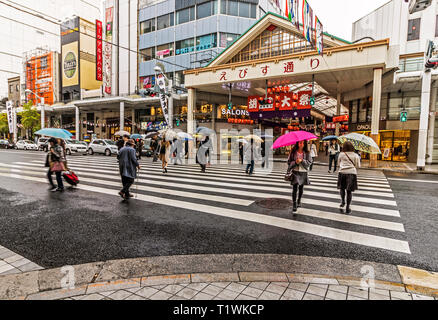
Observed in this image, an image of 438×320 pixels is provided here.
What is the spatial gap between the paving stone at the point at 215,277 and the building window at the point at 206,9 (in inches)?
1292

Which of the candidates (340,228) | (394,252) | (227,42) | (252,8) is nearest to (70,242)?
(340,228)

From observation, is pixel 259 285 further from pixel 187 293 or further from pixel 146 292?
pixel 146 292

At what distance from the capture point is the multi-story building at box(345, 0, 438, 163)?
19202 mm

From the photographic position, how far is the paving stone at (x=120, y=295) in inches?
106

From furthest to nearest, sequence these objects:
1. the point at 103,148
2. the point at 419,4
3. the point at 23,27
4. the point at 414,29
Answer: the point at 23,27
the point at 103,148
the point at 414,29
the point at 419,4

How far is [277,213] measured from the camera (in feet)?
19.7

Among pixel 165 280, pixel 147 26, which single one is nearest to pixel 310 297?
pixel 165 280

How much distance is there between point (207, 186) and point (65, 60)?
50.2 m

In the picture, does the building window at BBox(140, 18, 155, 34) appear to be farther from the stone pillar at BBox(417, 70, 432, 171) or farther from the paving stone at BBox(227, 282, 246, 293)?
the paving stone at BBox(227, 282, 246, 293)

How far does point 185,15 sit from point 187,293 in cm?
3608

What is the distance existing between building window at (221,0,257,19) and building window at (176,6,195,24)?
4387mm

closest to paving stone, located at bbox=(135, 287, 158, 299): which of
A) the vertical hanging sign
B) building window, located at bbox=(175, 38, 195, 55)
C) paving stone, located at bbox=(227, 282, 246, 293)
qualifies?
paving stone, located at bbox=(227, 282, 246, 293)

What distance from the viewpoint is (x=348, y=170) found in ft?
20.0

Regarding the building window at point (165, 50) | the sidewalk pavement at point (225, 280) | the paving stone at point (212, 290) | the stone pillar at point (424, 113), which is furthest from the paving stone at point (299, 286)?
the building window at point (165, 50)
